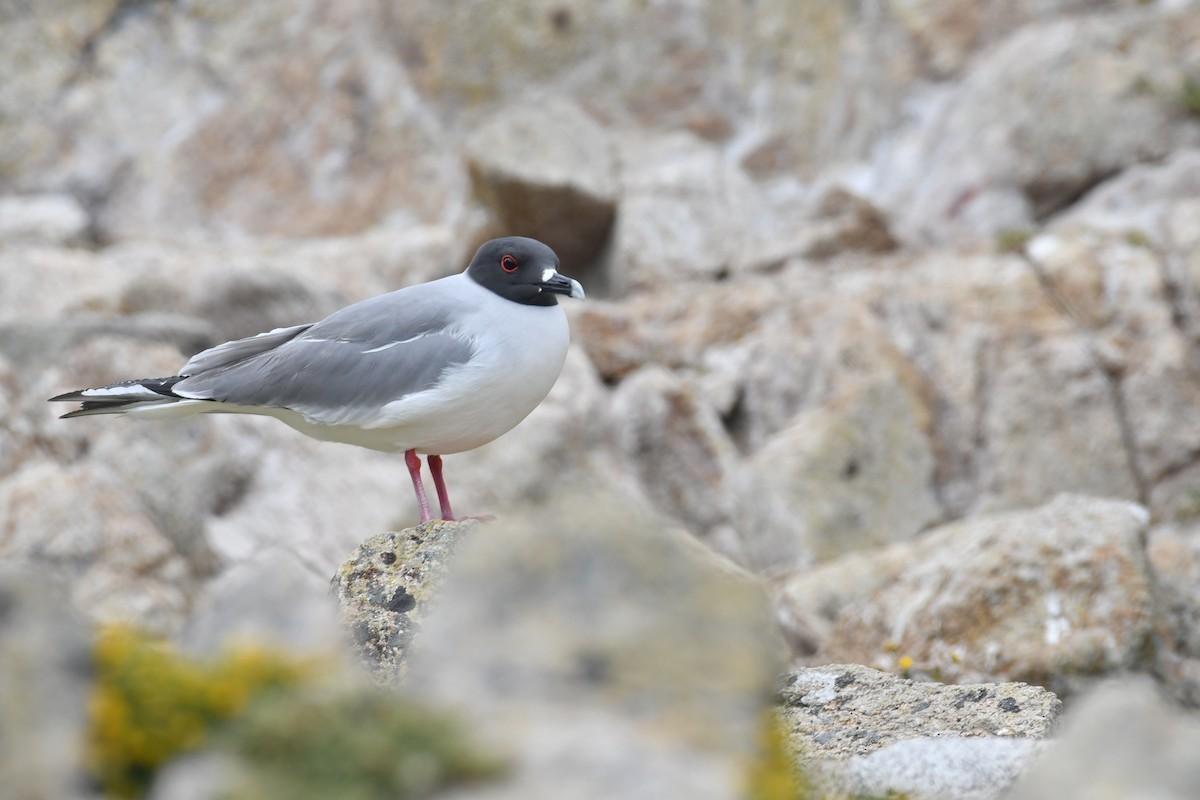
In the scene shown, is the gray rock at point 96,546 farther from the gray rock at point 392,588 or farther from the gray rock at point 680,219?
the gray rock at point 680,219

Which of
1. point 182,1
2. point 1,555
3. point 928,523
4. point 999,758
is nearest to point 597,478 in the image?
point 928,523

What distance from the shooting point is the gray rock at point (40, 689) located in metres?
3.52

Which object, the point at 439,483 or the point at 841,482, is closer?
the point at 439,483

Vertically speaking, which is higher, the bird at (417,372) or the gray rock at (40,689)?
the bird at (417,372)

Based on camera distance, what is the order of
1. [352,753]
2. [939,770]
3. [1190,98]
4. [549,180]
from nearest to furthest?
[352,753]
[939,770]
[1190,98]
[549,180]

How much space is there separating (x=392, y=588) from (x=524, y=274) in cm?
238

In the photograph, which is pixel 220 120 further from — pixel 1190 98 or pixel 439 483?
pixel 439 483

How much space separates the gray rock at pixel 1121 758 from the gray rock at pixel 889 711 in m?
2.08

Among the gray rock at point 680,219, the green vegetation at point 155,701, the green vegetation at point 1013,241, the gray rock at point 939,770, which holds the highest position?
the gray rock at point 680,219

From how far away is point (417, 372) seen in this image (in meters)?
7.70

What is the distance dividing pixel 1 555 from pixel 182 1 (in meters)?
27.0

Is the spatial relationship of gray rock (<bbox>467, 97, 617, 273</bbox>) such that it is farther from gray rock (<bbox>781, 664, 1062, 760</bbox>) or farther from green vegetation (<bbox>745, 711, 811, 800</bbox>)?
green vegetation (<bbox>745, 711, 811, 800</bbox>)

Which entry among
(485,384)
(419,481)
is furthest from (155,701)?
(419,481)

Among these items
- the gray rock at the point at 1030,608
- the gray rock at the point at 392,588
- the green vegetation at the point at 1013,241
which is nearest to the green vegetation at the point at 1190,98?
the green vegetation at the point at 1013,241
